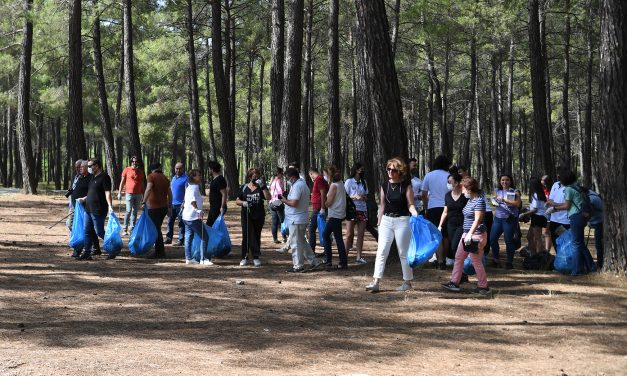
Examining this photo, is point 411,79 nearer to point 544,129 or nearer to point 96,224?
point 544,129

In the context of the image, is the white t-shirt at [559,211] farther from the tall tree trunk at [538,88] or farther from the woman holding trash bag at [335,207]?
the tall tree trunk at [538,88]

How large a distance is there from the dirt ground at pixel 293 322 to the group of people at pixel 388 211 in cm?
46

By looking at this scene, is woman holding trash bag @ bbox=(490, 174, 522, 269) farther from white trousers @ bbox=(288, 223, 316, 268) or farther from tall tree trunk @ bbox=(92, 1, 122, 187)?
tall tree trunk @ bbox=(92, 1, 122, 187)

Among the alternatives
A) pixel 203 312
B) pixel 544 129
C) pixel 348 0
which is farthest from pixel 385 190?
pixel 348 0

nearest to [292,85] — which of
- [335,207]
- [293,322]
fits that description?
[335,207]

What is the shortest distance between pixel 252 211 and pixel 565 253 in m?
4.96

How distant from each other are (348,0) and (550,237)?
1987 cm

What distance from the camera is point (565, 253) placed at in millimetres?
11922

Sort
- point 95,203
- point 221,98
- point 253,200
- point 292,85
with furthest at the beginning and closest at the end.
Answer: point 221,98
point 292,85
point 95,203
point 253,200

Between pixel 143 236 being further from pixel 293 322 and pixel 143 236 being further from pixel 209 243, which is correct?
pixel 293 322

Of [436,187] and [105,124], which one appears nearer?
[436,187]

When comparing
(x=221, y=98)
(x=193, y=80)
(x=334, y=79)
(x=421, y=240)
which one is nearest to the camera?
(x=421, y=240)

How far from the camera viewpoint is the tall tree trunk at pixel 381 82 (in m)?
12.2

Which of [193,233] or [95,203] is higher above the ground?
[95,203]
